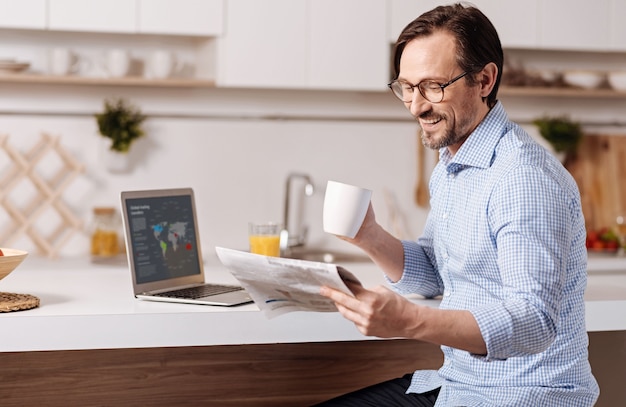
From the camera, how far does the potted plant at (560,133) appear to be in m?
4.12

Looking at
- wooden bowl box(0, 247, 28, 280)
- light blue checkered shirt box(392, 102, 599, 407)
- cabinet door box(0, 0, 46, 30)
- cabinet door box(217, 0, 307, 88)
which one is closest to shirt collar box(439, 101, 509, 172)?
light blue checkered shirt box(392, 102, 599, 407)

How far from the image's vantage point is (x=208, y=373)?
2.31 m

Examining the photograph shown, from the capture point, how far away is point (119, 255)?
363cm

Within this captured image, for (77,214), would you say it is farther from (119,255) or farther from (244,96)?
(244,96)

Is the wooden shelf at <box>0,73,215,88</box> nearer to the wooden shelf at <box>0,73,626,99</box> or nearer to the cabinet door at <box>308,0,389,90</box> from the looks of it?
the wooden shelf at <box>0,73,626,99</box>

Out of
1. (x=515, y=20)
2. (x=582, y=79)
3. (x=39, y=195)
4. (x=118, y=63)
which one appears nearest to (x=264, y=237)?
(x=118, y=63)

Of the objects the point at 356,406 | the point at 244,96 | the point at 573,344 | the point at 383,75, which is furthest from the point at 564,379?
the point at 244,96

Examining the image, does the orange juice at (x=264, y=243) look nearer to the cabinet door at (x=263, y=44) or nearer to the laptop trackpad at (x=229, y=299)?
the laptop trackpad at (x=229, y=299)

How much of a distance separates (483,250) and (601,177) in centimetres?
273

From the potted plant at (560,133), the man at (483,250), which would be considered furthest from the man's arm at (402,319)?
the potted plant at (560,133)

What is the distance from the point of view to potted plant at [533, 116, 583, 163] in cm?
412

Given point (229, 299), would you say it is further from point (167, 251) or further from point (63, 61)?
point (63, 61)

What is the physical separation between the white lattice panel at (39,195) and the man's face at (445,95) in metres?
2.22

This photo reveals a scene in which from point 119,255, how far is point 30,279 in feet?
4.32
